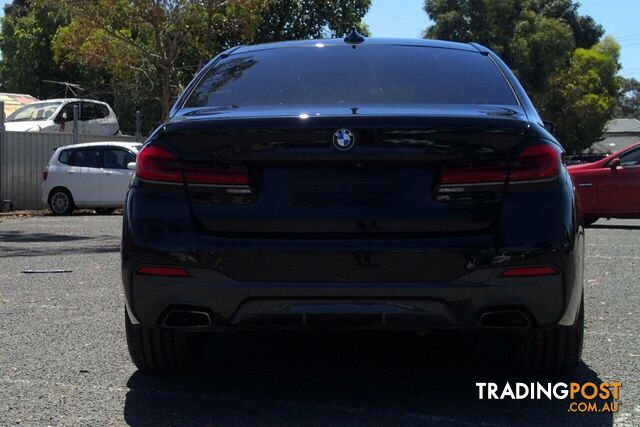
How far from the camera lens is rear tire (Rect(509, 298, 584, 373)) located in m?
4.31

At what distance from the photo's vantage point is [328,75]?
15.5 ft

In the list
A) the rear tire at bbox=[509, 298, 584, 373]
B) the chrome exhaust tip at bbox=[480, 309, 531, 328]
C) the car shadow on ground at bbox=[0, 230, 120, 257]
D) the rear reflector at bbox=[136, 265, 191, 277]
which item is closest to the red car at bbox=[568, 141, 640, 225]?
the car shadow on ground at bbox=[0, 230, 120, 257]

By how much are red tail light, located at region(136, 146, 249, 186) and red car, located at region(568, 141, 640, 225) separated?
11.7 m

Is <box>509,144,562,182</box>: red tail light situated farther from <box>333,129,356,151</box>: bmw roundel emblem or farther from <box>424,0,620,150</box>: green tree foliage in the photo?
<box>424,0,620,150</box>: green tree foliage

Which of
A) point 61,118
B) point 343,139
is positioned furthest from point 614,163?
point 61,118

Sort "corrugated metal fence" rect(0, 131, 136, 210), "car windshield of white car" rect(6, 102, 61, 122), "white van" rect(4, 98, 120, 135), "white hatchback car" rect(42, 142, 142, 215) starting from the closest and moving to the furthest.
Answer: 1. "white hatchback car" rect(42, 142, 142, 215)
2. "corrugated metal fence" rect(0, 131, 136, 210)
3. "white van" rect(4, 98, 120, 135)
4. "car windshield of white car" rect(6, 102, 61, 122)

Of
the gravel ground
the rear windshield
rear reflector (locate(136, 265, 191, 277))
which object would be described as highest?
the rear windshield

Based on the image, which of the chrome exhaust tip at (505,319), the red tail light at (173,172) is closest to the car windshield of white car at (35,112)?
the red tail light at (173,172)

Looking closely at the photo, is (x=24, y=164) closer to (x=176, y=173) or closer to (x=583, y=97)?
(x=176, y=173)

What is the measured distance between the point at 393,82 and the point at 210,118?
1.00 m

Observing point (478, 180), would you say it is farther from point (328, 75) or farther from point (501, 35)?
point (501, 35)

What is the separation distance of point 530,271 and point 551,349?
74cm

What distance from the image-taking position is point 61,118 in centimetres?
2291

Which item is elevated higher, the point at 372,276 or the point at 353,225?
the point at 353,225
